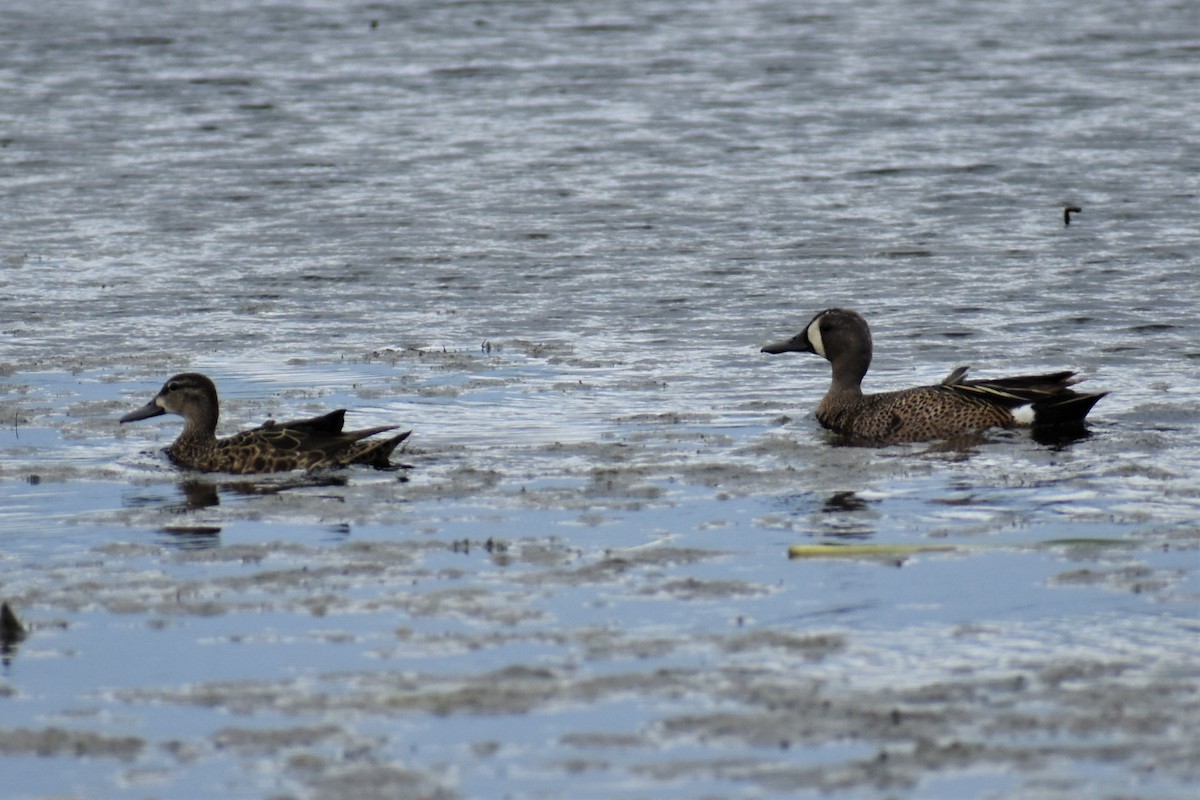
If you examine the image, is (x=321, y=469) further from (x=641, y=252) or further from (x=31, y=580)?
(x=641, y=252)

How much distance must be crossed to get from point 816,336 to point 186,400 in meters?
4.04

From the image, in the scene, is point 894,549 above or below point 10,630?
below

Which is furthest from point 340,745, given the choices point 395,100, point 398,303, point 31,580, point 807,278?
point 395,100

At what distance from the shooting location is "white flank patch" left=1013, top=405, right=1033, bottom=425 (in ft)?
40.7

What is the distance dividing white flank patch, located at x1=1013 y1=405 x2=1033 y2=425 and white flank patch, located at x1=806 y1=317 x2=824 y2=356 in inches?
62.1

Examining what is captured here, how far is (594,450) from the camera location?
38.8 feet

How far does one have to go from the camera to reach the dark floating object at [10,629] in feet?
28.1

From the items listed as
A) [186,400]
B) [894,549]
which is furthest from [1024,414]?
[186,400]

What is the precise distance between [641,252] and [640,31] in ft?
61.7

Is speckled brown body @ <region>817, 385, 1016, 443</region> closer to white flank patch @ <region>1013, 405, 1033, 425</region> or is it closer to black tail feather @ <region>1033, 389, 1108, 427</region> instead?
white flank patch @ <region>1013, 405, 1033, 425</region>

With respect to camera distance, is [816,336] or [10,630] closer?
[10,630]

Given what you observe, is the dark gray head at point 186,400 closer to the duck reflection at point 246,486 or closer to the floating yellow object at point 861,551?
the duck reflection at point 246,486

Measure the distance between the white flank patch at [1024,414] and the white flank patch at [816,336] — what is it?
1.58 meters

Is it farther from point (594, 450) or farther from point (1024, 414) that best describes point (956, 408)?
point (594, 450)
